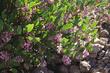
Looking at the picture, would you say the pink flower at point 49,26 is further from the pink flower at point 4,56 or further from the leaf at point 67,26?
the pink flower at point 4,56

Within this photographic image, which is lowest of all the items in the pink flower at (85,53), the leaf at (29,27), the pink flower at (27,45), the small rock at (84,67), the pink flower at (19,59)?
the small rock at (84,67)

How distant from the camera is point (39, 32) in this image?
4363mm

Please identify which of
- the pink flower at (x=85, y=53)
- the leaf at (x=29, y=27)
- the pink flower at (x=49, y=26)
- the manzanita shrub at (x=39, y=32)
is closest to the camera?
the leaf at (x=29, y=27)

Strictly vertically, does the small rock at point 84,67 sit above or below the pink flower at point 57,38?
below

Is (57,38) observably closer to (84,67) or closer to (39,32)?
(39,32)

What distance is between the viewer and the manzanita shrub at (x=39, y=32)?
4145 millimetres

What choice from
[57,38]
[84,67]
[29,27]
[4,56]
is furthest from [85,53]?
[4,56]

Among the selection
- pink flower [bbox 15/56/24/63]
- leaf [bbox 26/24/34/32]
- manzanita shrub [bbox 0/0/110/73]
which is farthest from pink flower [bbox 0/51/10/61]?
leaf [bbox 26/24/34/32]

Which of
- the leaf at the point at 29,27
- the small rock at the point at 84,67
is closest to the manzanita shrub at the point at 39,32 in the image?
the leaf at the point at 29,27

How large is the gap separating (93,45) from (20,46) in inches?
51.2

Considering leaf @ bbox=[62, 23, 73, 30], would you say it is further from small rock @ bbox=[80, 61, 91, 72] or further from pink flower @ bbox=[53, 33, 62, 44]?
small rock @ bbox=[80, 61, 91, 72]

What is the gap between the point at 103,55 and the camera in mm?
5109

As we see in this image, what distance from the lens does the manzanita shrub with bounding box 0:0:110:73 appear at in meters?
4.14

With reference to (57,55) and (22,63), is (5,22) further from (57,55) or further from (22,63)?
(57,55)
